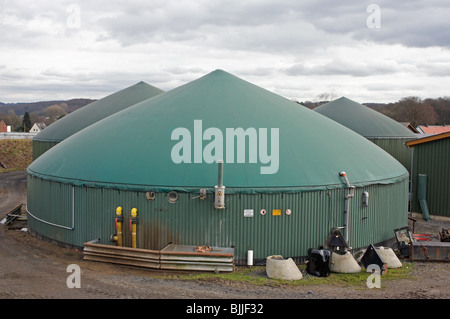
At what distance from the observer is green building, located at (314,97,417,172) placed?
40000 millimetres

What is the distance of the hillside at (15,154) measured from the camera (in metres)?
60.3

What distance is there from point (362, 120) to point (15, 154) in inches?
1906

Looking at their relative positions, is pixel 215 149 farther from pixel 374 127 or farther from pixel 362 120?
pixel 362 120

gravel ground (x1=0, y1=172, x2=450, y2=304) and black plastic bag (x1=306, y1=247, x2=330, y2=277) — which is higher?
black plastic bag (x1=306, y1=247, x2=330, y2=277)

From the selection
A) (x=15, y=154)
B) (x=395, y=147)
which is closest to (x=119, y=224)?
(x=395, y=147)

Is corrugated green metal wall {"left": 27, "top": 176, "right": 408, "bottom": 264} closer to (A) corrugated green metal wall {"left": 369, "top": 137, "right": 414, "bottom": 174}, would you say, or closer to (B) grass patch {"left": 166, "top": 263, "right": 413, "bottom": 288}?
(B) grass patch {"left": 166, "top": 263, "right": 413, "bottom": 288}

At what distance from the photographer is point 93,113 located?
126 ft

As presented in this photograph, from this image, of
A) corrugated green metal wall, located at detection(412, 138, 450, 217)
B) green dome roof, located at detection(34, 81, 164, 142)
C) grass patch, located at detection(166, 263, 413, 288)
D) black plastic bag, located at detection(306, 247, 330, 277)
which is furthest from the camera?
green dome roof, located at detection(34, 81, 164, 142)

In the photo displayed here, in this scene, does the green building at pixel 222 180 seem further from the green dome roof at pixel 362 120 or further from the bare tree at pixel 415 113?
the bare tree at pixel 415 113

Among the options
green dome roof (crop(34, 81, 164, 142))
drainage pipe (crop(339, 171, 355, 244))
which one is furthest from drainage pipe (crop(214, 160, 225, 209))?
green dome roof (crop(34, 81, 164, 142))

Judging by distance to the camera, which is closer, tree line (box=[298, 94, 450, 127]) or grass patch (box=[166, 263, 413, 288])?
grass patch (box=[166, 263, 413, 288])

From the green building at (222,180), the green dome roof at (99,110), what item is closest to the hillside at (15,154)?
the green dome roof at (99,110)

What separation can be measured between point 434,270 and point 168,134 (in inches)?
475

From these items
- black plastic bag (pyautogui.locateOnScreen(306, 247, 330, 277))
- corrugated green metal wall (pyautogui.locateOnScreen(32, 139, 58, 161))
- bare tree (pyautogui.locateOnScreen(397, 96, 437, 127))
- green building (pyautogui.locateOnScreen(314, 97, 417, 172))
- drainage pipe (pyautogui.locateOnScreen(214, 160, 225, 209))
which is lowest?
black plastic bag (pyautogui.locateOnScreen(306, 247, 330, 277))
